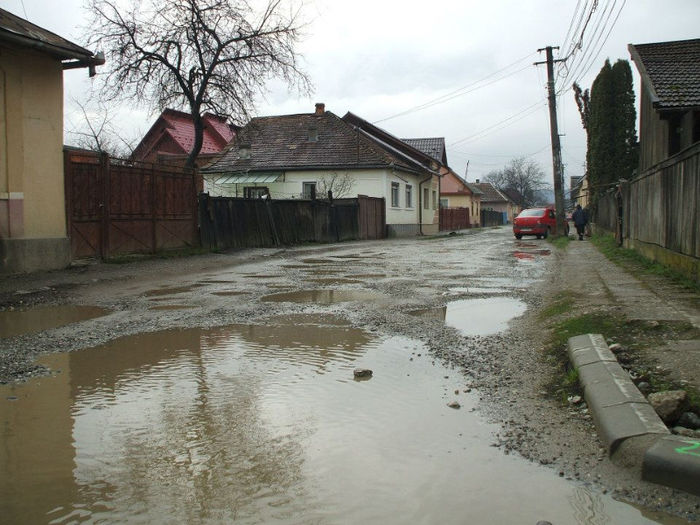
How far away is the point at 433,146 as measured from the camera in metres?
45.2

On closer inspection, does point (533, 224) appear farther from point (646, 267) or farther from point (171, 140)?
point (171, 140)

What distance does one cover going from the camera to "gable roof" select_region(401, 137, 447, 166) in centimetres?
4444

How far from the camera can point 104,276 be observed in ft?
37.9

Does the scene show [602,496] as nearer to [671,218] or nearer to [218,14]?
[671,218]

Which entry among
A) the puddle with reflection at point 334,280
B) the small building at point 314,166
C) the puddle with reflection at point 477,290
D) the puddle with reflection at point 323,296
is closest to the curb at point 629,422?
the puddle with reflection at point 323,296

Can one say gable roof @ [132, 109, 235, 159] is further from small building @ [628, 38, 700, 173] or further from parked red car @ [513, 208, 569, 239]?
small building @ [628, 38, 700, 173]

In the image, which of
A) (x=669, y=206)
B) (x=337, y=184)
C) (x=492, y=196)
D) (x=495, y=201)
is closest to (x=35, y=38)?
(x=669, y=206)

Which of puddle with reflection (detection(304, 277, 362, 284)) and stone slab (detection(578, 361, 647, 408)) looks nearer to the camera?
stone slab (detection(578, 361, 647, 408))

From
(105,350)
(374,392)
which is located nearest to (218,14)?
(105,350)

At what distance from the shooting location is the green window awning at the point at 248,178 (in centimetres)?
3223

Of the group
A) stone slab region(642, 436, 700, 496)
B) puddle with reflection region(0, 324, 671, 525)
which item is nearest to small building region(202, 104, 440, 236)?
puddle with reflection region(0, 324, 671, 525)

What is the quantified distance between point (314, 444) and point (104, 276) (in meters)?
9.34

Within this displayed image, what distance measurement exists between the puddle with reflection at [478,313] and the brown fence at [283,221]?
36.9ft

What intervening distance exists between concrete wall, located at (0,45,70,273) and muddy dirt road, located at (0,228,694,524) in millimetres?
4267
